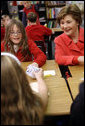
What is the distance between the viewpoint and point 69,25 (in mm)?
1841

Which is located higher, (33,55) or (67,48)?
(67,48)

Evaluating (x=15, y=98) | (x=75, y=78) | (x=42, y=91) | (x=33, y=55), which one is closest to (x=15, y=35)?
(x=33, y=55)

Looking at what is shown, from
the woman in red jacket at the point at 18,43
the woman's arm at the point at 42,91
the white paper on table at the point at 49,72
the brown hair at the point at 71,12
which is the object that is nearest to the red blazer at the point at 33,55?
the woman in red jacket at the point at 18,43

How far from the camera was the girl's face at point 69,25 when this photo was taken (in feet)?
5.94

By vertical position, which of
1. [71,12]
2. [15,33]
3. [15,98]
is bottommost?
[15,98]

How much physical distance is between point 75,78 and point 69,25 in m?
0.65

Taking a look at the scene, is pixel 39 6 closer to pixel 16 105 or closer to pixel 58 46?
pixel 58 46

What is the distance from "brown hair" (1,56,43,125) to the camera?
0.83 metres

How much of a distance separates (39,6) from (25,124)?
17.7 ft

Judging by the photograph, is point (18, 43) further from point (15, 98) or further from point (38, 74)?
point (15, 98)

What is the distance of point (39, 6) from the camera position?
5.76m

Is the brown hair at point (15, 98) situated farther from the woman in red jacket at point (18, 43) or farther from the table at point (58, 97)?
the woman in red jacket at point (18, 43)

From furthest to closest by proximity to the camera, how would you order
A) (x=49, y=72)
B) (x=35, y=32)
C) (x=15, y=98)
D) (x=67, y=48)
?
(x=35, y=32) < (x=67, y=48) < (x=49, y=72) < (x=15, y=98)

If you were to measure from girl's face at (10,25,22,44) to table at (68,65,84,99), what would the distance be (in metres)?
0.77
